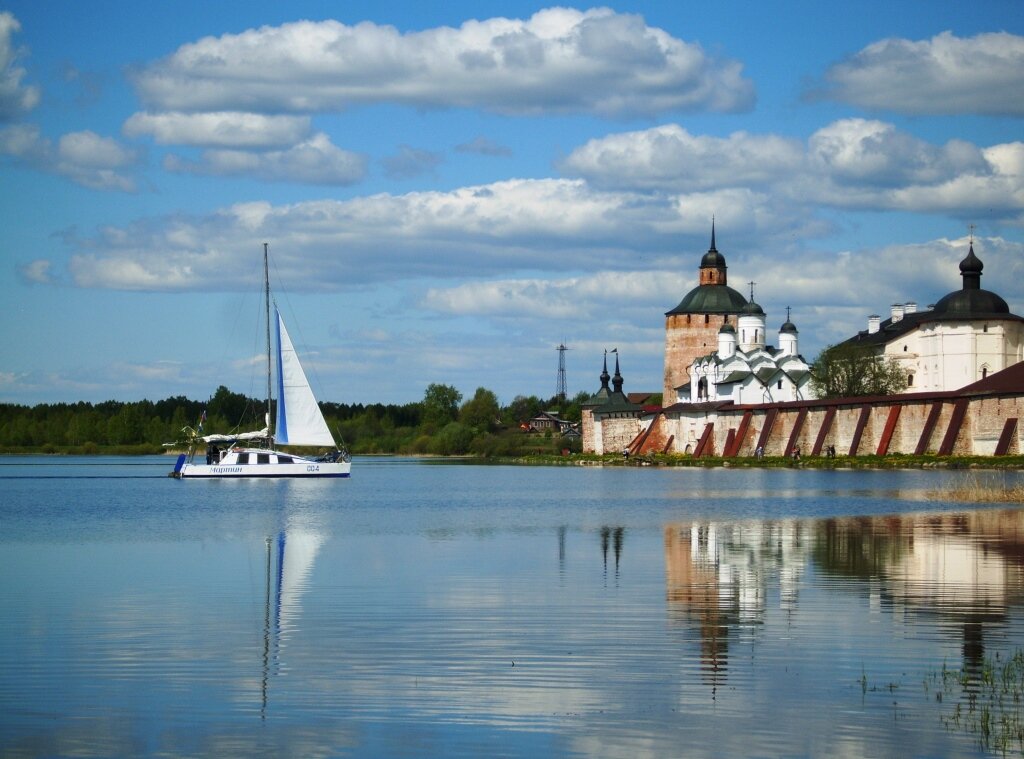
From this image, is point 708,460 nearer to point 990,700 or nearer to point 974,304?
point 974,304

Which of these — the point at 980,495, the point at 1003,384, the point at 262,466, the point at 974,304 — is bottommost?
the point at 980,495

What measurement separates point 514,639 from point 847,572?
5.85 metres

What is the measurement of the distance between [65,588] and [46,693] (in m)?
6.42

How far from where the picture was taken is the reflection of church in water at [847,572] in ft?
38.3

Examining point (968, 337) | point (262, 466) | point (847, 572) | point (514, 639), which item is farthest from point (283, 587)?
point (968, 337)

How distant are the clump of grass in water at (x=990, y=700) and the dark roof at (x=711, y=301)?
269 ft

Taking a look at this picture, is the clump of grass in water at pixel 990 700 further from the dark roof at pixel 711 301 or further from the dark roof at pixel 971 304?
the dark roof at pixel 711 301

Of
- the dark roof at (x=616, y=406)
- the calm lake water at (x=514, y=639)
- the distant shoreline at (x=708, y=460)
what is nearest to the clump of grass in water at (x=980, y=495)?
the calm lake water at (x=514, y=639)

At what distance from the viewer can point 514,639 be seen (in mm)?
11234

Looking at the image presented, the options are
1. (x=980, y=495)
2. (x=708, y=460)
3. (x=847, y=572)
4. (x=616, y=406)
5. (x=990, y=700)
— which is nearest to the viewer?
(x=990, y=700)

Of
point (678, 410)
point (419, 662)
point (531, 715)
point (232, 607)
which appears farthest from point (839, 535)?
point (678, 410)

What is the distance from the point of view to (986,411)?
53375 mm

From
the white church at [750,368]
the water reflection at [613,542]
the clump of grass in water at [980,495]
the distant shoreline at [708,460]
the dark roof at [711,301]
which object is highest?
the dark roof at [711,301]

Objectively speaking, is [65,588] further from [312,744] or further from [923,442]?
[923,442]
